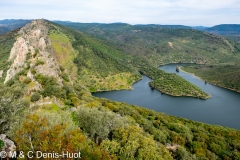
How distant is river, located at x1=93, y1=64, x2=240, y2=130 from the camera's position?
114 meters

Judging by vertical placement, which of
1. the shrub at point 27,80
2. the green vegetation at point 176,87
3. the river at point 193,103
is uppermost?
the shrub at point 27,80

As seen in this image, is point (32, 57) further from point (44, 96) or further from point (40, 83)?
point (44, 96)

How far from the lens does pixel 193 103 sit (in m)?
140

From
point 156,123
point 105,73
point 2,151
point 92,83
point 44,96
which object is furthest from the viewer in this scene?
point 105,73

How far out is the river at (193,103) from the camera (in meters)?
114

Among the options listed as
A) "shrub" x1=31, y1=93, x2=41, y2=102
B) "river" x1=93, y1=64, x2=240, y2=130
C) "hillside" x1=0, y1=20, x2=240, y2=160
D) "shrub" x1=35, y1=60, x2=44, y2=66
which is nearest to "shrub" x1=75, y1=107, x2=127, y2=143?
"hillside" x1=0, y1=20, x2=240, y2=160

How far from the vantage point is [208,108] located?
12950cm

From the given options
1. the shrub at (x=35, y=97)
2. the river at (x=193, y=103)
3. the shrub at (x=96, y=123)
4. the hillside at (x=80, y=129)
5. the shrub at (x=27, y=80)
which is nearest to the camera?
the hillside at (x=80, y=129)

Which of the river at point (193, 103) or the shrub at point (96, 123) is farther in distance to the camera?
the river at point (193, 103)

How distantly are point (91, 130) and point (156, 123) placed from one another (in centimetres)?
4038

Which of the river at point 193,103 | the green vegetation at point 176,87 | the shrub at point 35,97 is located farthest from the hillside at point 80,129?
the green vegetation at point 176,87

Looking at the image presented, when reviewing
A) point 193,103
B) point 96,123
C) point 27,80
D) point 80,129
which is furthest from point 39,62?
point 193,103

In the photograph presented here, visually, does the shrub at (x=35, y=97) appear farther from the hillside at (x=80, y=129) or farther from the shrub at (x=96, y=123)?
the shrub at (x=96, y=123)

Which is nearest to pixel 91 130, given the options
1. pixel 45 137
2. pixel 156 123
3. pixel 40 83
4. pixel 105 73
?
pixel 45 137
